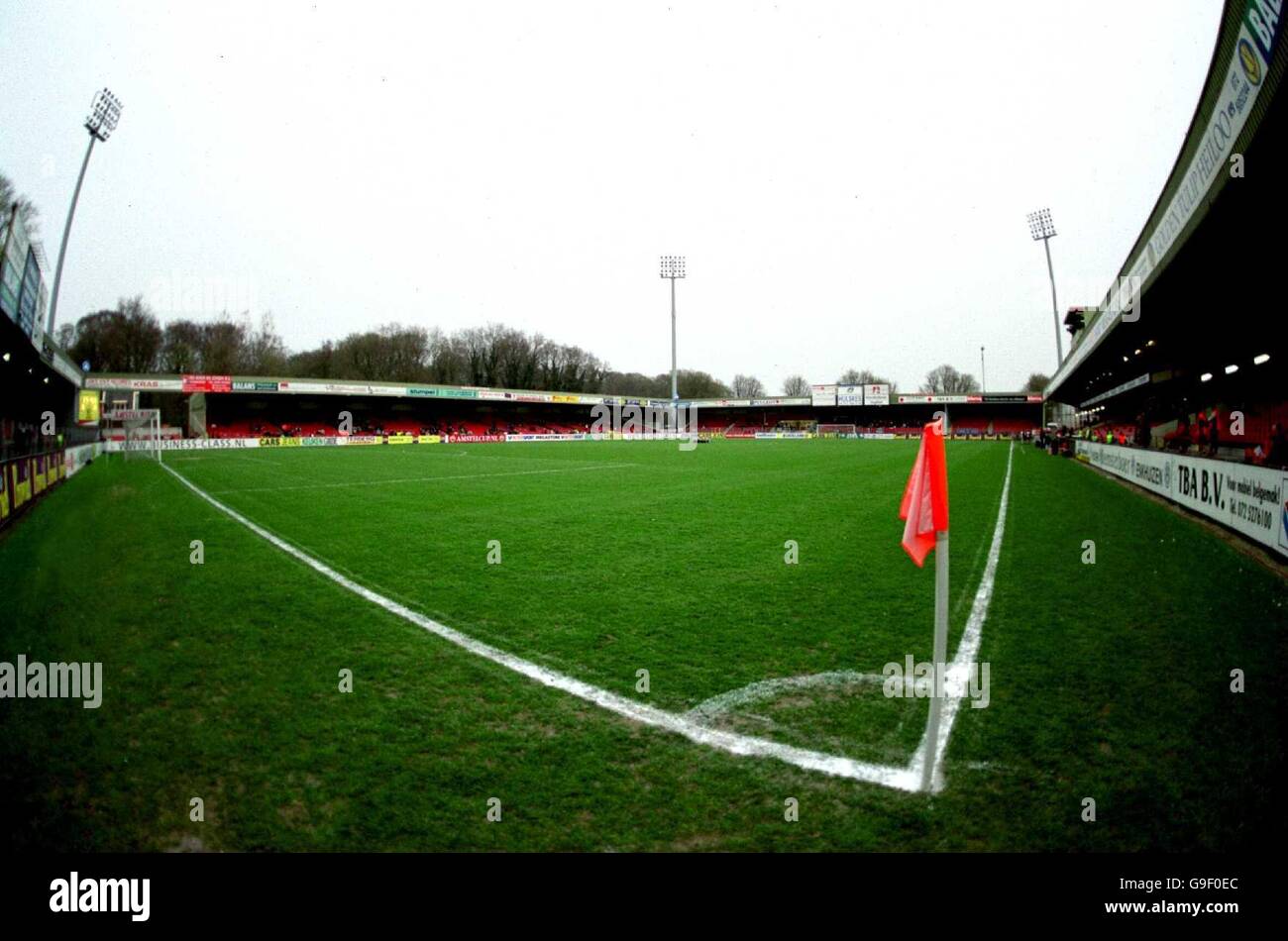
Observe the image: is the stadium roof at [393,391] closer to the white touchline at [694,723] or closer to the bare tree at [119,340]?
the bare tree at [119,340]

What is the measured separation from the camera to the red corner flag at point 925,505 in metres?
2.97

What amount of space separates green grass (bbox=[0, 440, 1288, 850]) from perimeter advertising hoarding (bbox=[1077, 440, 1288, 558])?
0.60m

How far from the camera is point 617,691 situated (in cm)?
407

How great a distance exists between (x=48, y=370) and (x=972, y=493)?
3244 centimetres

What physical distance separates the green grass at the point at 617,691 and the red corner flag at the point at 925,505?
3.84 feet

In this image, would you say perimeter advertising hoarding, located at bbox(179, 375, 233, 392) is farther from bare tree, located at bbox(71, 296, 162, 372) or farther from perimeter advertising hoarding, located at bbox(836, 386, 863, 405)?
perimeter advertising hoarding, located at bbox(836, 386, 863, 405)

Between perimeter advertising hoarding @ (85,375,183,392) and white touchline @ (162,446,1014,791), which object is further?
perimeter advertising hoarding @ (85,375,183,392)

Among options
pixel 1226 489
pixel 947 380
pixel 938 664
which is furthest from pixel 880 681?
pixel 947 380

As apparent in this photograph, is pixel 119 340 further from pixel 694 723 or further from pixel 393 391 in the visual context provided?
pixel 694 723

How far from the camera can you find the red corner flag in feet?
9.73

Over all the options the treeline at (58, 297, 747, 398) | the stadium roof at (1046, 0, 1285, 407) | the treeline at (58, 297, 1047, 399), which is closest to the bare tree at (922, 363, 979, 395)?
the treeline at (58, 297, 1047, 399)

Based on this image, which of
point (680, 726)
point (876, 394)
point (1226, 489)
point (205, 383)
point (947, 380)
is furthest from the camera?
point (947, 380)

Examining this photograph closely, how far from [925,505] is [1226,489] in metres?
11.1

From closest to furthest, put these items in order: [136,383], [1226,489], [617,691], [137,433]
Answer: [617,691] < [1226,489] < [137,433] < [136,383]
